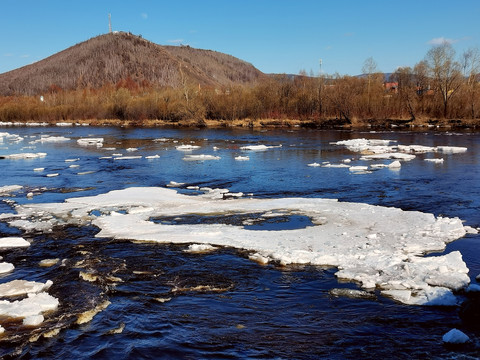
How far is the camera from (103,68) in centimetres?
16162

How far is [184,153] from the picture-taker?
26.3 m

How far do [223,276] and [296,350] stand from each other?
7.96ft

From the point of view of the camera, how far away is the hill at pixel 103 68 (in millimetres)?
155250

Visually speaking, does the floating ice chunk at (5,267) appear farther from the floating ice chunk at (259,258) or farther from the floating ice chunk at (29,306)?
the floating ice chunk at (259,258)

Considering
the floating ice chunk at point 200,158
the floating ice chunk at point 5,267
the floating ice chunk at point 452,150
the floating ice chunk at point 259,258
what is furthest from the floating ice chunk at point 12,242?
the floating ice chunk at point 452,150

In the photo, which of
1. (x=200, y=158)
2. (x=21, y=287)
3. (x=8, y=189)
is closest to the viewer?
(x=21, y=287)

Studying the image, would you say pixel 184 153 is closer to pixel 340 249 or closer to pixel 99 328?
pixel 340 249

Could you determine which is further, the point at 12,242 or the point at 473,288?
the point at 12,242

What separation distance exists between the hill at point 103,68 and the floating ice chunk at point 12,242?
454ft

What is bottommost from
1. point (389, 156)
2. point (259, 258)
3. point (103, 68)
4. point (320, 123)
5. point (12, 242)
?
point (259, 258)

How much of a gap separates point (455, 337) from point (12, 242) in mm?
8095

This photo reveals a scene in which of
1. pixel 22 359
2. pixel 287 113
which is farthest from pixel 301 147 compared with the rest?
pixel 287 113

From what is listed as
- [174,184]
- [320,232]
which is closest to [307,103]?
[174,184]

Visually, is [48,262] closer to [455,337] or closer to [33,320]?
[33,320]
